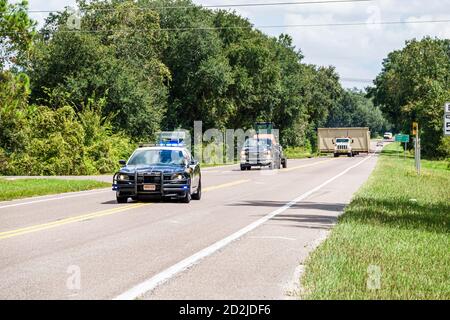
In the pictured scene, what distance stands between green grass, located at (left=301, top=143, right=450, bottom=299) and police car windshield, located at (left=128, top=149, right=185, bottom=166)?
5.75m

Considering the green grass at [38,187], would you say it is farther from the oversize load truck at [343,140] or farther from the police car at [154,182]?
the oversize load truck at [343,140]

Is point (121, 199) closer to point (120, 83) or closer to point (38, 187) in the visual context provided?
point (38, 187)

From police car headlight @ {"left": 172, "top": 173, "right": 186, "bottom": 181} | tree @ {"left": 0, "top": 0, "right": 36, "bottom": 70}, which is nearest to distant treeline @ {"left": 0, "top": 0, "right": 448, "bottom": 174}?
tree @ {"left": 0, "top": 0, "right": 36, "bottom": 70}

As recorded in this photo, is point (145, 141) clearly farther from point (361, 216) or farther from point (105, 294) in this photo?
point (105, 294)

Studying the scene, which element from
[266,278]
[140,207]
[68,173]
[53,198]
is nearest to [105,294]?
[266,278]

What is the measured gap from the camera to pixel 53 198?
2202 cm

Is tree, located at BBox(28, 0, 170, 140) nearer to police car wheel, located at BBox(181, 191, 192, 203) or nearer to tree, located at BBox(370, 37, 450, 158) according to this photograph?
police car wheel, located at BBox(181, 191, 192, 203)

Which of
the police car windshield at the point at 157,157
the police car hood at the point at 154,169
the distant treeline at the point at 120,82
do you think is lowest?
the police car hood at the point at 154,169

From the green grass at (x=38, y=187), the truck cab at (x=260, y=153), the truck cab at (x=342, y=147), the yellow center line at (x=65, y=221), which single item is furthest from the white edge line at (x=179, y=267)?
the truck cab at (x=342, y=147)

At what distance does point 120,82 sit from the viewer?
49906 mm

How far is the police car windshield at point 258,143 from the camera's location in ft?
153

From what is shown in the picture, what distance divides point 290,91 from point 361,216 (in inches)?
3168

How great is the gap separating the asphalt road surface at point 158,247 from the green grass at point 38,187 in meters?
2.06

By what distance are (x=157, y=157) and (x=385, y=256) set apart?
1259 cm
